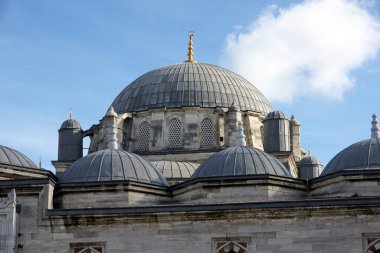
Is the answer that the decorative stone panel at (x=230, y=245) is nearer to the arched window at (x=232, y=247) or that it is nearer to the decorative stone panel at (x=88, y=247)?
the arched window at (x=232, y=247)

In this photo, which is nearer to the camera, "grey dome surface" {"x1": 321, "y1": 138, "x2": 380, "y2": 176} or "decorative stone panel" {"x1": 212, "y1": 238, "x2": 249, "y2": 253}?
"decorative stone panel" {"x1": 212, "y1": 238, "x2": 249, "y2": 253}

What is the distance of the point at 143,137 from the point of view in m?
49.6

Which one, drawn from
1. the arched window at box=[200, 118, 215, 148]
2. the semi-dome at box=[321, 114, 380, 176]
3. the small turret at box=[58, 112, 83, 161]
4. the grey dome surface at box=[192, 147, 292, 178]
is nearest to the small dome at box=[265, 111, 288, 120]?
the arched window at box=[200, 118, 215, 148]

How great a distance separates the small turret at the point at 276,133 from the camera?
48812 millimetres

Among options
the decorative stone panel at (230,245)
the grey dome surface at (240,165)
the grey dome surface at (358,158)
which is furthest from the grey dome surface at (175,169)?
the decorative stone panel at (230,245)

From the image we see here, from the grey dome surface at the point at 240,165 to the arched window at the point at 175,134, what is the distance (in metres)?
10.00

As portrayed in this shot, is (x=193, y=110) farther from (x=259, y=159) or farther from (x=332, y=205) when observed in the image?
(x=332, y=205)

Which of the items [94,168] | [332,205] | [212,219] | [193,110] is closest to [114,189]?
[94,168]

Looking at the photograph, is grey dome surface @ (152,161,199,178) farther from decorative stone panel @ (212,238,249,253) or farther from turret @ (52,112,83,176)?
decorative stone panel @ (212,238,249,253)

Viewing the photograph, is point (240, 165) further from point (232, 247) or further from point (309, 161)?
point (309, 161)

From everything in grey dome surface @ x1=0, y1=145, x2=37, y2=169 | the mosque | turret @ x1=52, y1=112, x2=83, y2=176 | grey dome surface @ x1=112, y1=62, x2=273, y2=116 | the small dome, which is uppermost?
grey dome surface @ x1=112, y1=62, x2=273, y2=116

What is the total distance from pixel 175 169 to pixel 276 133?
5.96 m

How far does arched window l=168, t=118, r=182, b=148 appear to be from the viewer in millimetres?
48875

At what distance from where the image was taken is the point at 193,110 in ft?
162
